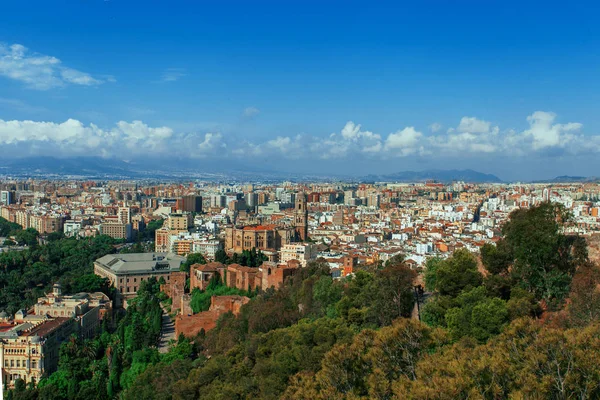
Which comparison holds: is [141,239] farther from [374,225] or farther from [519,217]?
[519,217]

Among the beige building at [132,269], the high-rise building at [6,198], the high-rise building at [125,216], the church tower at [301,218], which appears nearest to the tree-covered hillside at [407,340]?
the beige building at [132,269]

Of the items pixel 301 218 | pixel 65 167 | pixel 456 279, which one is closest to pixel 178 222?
pixel 301 218

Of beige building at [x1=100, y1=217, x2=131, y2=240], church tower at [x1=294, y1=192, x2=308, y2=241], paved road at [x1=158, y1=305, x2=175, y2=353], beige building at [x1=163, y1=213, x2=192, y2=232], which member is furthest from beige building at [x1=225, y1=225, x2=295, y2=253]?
beige building at [x1=100, y1=217, x2=131, y2=240]

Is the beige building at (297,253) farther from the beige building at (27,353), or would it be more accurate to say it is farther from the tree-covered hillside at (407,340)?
the beige building at (27,353)

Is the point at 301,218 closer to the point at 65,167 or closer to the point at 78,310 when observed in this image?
the point at 78,310

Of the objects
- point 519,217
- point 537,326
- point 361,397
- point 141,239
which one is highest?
point 519,217

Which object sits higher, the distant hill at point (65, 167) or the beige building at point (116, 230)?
the distant hill at point (65, 167)

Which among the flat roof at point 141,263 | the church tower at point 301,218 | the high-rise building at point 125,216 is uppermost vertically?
the church tower at point 301,218

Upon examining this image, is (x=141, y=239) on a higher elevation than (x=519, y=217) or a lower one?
lower

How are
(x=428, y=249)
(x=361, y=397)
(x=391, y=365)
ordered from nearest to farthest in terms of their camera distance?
(x=361, y=397), (x=391, y=365), (x=428, y=249)

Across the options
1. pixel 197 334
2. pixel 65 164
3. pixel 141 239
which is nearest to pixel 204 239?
pixel 141 239
